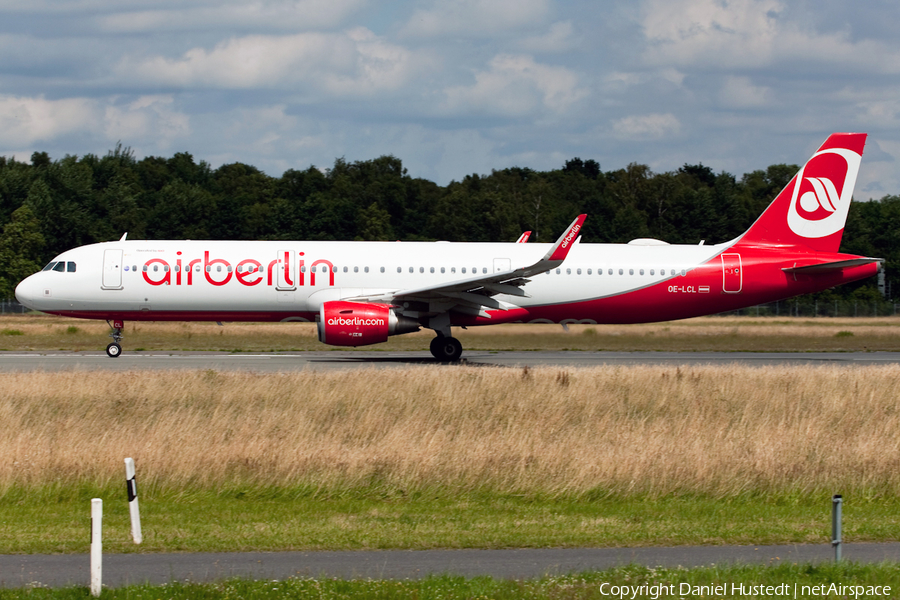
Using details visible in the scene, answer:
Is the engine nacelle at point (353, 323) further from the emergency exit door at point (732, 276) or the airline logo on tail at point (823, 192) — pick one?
the airline logo on tail at point (823, 192)

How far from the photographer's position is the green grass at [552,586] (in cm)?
716

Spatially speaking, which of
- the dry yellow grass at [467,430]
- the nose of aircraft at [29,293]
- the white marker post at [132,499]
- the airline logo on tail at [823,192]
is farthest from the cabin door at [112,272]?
the airline logo on tail at [823,192]

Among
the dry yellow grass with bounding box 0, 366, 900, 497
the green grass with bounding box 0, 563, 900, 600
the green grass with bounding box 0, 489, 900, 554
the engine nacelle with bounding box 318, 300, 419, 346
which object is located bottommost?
the green grass with bounding box 0, 489, 900, 554

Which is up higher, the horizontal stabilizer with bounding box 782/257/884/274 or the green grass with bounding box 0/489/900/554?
the horizontal stabilizer with bounding box 782/257/884/274

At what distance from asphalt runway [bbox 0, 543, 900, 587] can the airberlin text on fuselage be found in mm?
17840

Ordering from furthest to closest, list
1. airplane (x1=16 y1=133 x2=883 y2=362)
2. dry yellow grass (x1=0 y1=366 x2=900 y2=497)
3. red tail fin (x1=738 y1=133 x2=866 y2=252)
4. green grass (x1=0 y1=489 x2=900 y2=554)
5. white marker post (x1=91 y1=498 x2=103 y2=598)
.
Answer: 1. red tail fin (x1=738 y1=133 x2=866 y2=252)
2. airplane (x1=16 y1=133 x2=883 y2=362)
3. dry yellow grass (x1=0 y1=366 x2=900 y2=497)
4. green grass (x1=0 y1=489 x2=900 y2=554)
5. white marker post (x1=91 y1=498 x2=103 y2=598)

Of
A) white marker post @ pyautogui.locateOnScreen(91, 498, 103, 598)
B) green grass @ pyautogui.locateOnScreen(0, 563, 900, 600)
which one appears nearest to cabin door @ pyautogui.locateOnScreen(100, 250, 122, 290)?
green grass @ pyautogui.locateOnScreen(0, 563, 900, 600)

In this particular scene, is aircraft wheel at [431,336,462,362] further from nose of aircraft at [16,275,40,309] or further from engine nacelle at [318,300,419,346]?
nose of aircraft at [16,275,40,309]

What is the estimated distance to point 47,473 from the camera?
1221 cm

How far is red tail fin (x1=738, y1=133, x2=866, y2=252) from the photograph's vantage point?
2877 centimetres

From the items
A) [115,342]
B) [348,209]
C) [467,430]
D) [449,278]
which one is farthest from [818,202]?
[348,209]

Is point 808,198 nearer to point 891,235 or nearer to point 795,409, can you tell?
point 795,409

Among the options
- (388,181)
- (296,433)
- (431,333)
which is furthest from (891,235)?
(296,433)

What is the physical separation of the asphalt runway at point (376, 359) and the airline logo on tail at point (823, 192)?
4.14m
